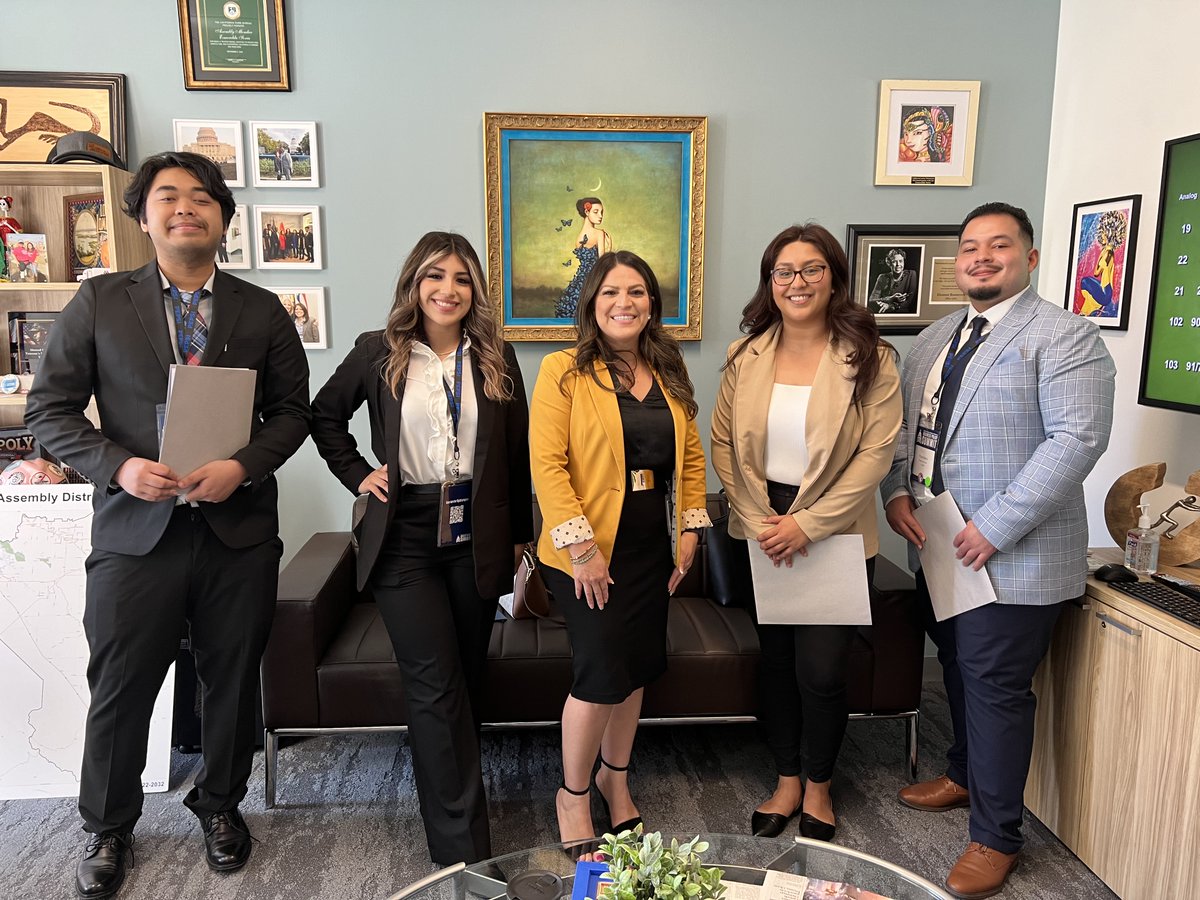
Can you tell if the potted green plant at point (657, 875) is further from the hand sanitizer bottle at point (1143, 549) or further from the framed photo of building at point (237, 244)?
the framed photo of building at point (237, 244)

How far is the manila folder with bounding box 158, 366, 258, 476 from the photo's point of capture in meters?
1.79

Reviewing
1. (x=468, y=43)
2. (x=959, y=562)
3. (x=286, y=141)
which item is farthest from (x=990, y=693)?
(x=286, y=141)

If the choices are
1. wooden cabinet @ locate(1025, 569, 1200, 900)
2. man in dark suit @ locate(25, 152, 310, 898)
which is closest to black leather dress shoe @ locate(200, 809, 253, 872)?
man in dark suit @ locate(25, 152, 310, 898)

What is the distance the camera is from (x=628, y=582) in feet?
6.61

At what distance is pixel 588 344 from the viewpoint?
1.99 metres

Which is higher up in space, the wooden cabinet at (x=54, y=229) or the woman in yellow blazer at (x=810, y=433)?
the wooden cabinet at (x=54, y=229)

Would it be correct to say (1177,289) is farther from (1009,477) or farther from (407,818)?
(407,818)

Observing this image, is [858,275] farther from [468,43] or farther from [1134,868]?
[1134,868]

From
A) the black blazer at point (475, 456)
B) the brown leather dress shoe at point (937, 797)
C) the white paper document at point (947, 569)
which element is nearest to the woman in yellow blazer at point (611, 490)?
the black blazer at point (475, 456)

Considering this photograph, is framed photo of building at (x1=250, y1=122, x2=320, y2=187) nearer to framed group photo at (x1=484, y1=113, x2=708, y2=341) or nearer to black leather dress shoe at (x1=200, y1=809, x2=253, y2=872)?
framed group photo at (x1=484, y1=113, x2=708, y2=341)

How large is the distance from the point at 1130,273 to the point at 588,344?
187 centimetres

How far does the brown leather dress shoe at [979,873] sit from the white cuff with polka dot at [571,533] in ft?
4.14

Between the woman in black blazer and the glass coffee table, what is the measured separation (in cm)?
54

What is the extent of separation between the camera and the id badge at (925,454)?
2.14 metres
